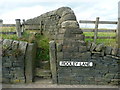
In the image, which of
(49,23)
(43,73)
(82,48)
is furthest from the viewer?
(49,23)

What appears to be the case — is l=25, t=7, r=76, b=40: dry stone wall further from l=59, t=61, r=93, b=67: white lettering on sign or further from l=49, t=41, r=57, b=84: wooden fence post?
l=59, t=61, r=93, b=67: white lettering on sign

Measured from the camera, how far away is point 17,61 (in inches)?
229

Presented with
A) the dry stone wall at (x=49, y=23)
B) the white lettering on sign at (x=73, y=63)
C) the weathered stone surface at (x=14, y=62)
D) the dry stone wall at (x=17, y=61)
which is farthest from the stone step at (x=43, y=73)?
the dry stone wall at (x=49, y=23)

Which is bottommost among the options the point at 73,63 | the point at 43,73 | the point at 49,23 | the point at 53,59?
the point at 43,73

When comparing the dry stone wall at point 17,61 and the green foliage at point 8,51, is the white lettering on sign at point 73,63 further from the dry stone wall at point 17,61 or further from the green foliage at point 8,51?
the green foliage at point 8,51

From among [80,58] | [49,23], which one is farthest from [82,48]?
[49,23]

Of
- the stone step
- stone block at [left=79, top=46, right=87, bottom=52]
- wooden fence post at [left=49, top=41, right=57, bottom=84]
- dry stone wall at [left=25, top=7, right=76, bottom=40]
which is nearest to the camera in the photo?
stone block at [left=79, top=46, right=87, bottom=52]

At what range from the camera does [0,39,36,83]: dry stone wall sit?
19.0 ft

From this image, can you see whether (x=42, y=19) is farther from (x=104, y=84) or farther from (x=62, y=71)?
(x=104, y=84)

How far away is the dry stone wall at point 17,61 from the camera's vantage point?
5.80 meters

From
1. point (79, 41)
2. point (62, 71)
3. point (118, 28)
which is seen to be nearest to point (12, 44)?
point (62, 71)

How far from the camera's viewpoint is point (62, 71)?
5875 mm

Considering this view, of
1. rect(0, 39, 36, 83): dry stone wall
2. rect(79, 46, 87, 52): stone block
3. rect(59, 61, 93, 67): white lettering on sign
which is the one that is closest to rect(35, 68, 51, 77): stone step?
rect(0, 39, 36, 83): dry stone wall

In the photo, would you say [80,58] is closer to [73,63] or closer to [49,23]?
[73,63]
